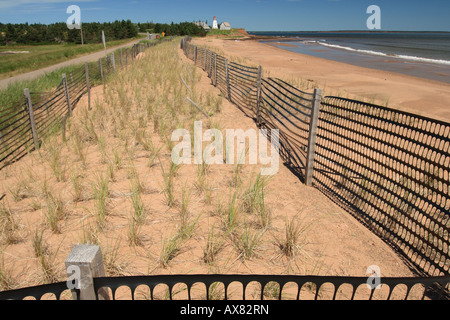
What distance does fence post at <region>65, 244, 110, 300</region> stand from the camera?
5.61ft

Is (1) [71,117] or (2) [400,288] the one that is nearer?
(2) [400,288]

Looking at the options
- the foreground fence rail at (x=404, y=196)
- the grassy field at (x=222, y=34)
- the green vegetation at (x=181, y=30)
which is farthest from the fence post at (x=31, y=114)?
the grassy field at (x=222, y=34)

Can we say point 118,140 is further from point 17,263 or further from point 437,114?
point 437,114

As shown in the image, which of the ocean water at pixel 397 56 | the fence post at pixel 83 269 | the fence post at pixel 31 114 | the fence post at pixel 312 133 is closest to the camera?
the fence post at pixel 83 269

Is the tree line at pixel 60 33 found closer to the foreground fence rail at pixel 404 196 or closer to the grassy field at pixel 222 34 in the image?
the grassy field at pixel 222 34

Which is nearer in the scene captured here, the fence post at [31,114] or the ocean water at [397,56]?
the fence post at [31,114]

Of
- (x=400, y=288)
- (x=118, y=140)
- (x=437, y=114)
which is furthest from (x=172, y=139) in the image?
(x=437, y=114)

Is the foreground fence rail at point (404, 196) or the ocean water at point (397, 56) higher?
the ocean water at point (397, 56)

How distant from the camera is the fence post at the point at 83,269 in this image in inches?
67.3

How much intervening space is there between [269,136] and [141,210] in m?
4.22

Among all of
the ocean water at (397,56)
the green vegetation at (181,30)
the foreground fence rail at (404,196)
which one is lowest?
the foreground fence rail at (404,196)

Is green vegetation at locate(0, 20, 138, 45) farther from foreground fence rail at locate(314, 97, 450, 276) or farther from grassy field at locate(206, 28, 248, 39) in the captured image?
foreground fence rail at locate(314, 97, 450, 276)

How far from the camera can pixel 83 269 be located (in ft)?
5.65

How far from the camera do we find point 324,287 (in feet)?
9.48
